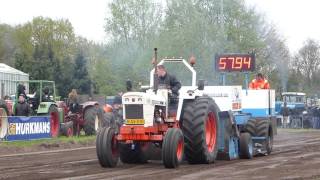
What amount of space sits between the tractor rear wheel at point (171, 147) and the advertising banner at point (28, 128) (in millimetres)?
9367

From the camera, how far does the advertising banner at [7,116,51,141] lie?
20.6 metres

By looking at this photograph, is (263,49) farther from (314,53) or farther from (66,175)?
(66,175)

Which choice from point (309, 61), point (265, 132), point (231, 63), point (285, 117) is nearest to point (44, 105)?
point (231, 63)

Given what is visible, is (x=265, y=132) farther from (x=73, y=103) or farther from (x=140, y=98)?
(x=73, y=103)

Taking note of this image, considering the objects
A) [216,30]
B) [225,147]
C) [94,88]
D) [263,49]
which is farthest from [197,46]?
[225,147]

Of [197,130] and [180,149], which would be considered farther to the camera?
[197,130]

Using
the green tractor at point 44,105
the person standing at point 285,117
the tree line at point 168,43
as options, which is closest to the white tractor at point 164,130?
the green tractor at point 44,105

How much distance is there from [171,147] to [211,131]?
2.21m

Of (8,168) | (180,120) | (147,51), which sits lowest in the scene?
(8,168)

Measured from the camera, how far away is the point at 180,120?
13.2m

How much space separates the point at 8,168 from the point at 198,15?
30827mm

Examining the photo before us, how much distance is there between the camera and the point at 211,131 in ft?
46.4

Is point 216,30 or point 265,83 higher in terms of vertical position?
point 216,30

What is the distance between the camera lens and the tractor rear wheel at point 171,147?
39.8 ft
